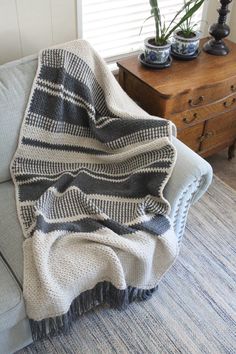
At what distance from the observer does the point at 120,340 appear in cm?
146

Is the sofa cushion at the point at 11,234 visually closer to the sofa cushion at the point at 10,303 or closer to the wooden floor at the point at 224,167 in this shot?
the sofa cushion at the point at 10,303

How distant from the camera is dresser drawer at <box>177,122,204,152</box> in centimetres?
189

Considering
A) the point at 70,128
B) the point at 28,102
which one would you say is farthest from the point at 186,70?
the point at 28,102

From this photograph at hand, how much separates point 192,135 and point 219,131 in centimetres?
21

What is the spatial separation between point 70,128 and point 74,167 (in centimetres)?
16

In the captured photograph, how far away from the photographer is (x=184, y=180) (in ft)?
4.46

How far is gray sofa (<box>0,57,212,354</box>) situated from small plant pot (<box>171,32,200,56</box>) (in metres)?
0.62

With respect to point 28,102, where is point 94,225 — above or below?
below

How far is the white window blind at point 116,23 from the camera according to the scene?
1.91m

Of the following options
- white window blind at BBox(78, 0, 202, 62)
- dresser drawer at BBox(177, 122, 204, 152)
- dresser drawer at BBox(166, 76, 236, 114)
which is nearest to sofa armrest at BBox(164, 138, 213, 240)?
dresser drawer at BBox(166, 76, 236, 114)

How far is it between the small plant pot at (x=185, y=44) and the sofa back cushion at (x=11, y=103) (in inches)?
29.2

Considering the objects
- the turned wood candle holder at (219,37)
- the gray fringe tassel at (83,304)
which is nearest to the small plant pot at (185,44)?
the turned wood candle holder at (219,37)

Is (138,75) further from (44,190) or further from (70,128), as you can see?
(44,190)

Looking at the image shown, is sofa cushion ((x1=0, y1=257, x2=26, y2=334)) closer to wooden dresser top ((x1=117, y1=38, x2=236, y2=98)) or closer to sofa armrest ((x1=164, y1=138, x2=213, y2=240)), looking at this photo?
sofa armrest ((x1=164, y1=138, x2=213, y2=240))
